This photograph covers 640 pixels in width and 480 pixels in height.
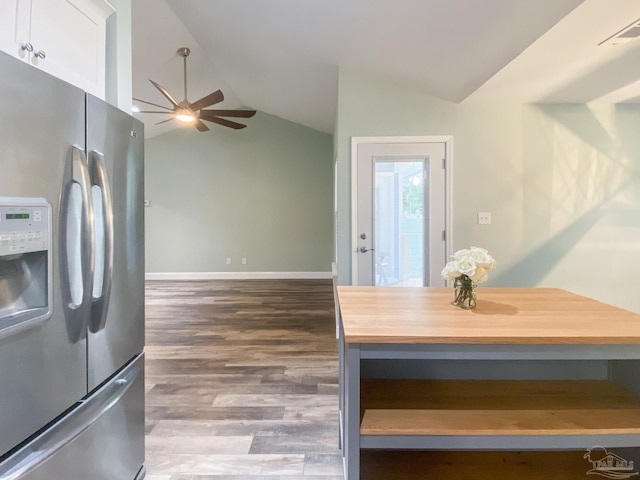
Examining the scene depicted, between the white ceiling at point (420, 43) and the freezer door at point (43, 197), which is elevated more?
the white ceiling at point (420, 43)

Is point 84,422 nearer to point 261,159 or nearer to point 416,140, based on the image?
point 416,140

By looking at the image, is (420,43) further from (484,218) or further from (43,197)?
(43,197)

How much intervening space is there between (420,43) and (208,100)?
2321mm

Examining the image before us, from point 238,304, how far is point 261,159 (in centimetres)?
312

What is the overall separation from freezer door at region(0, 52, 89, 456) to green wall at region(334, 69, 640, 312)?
2.57 metres

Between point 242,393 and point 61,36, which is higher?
point 61,36

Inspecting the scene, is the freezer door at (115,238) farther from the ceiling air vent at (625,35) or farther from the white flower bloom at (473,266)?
the ceiling air vent at (625,35)

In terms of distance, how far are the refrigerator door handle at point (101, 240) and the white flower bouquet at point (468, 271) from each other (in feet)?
4.32

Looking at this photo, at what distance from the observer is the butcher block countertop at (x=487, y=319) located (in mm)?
1134

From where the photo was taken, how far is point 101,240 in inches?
45.6

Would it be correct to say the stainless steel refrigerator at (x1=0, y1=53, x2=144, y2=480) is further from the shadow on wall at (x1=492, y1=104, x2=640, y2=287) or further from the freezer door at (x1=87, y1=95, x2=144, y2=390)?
the shadow on wall at (x1=492, y1=104, x2=640, y2=287)

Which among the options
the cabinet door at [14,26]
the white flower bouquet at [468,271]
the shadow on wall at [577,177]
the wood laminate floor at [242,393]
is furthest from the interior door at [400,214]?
the cabinet door at [14,26]

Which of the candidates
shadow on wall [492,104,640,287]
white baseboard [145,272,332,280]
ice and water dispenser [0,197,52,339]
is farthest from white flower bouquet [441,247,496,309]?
white baseboard [145,272,332,280]

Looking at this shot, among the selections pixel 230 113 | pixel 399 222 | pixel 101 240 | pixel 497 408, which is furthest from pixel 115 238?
pixel 230 113
